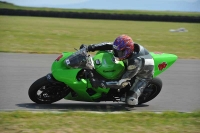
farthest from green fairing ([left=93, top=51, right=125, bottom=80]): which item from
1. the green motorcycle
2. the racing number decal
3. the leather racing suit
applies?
the racing number decal

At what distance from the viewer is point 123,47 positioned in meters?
6.36

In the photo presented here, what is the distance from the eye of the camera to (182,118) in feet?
18.9

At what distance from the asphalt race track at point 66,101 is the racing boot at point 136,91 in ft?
0.89

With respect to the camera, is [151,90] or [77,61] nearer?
[77,61]

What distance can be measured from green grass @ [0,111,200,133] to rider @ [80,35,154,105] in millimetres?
795

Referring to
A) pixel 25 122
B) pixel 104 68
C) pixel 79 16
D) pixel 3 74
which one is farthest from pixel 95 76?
pixel 79 16

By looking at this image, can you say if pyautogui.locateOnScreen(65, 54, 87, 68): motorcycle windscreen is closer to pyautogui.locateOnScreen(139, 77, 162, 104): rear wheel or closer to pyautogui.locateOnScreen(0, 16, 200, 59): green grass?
pyautogui.locateOnScreen(139, 77, 162, 104): rear wheel

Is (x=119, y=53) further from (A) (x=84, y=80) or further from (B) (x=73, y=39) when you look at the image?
(B) (x=73, y=39)

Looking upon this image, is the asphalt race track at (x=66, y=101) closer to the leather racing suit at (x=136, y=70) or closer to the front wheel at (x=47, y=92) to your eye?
the front wheel at (x=47, y=92)

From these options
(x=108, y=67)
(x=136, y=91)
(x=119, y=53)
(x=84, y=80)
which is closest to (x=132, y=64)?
(x=119, y=53)

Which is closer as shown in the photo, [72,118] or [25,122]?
[25,122]

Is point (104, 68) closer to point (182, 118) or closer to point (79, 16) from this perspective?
point (182, 118)

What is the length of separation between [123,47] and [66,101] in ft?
5.06

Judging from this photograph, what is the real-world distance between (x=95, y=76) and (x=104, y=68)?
194mm
